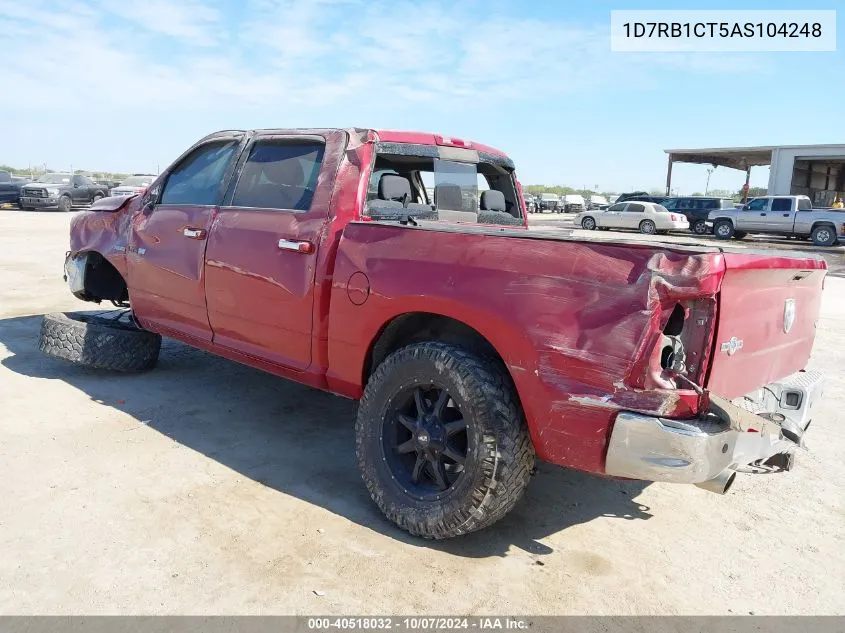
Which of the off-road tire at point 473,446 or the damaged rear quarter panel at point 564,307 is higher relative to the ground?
the damaged rear quarter panel at point 564,307

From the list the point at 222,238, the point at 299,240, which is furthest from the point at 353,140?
the point at 222,238

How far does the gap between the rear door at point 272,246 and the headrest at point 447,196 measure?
87 cm

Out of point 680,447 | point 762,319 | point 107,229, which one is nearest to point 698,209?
point 107,229

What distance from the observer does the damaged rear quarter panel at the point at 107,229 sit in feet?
16.9

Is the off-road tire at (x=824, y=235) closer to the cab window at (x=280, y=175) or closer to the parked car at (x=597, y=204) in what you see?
the parked car at (x=597, y=204)

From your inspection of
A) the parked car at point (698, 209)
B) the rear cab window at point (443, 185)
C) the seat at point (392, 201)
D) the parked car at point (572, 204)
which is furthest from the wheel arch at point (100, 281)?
the parked car at point (572, 204)

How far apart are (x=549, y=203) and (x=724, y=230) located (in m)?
25.3

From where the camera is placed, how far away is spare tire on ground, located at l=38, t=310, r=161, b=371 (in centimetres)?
512

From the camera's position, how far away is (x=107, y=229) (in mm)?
5328

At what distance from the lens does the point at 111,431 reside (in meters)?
4.25

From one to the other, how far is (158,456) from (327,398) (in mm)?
1533

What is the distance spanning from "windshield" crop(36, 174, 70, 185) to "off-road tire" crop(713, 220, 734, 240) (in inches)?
1052

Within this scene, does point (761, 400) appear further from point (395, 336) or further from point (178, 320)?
point (178, 320)

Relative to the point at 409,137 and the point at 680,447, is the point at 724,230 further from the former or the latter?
the point at 680,447
